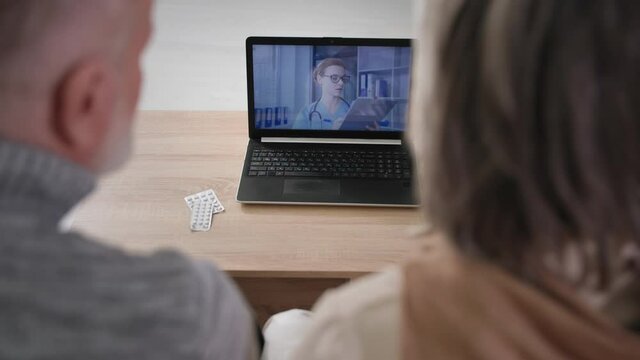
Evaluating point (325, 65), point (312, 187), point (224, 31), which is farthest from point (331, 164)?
point (224, 31)

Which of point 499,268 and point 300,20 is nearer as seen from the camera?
point 499,268

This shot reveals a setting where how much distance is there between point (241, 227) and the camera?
1180 mm

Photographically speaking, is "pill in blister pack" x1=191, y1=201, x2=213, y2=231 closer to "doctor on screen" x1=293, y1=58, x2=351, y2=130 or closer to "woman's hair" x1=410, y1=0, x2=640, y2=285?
"doctor on screen" x1=293, y1=58, x2=351, y2=130

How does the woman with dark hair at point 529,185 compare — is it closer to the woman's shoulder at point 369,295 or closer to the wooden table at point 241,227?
the woman's shoulder at point 369,295

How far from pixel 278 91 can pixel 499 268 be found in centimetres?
82

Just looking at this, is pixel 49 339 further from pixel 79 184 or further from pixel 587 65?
pixel 587 65

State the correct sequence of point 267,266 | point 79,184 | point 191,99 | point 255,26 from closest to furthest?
point 79,184, point 267,266, point 191,99, point 255,26

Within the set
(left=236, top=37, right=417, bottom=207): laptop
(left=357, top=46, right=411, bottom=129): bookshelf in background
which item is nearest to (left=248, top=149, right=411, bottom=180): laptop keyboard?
(left=236, top=37, right=417, bottom=207): laptop

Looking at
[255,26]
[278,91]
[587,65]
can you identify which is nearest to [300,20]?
[255,26]

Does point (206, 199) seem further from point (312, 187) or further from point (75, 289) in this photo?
point (75, 289)

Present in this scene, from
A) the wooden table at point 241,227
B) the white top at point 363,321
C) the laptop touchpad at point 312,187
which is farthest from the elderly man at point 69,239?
the laptop touchpad at point 312,187

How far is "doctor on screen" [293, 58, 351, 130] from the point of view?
130cm

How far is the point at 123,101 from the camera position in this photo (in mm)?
656

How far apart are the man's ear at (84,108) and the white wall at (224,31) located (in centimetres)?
127
